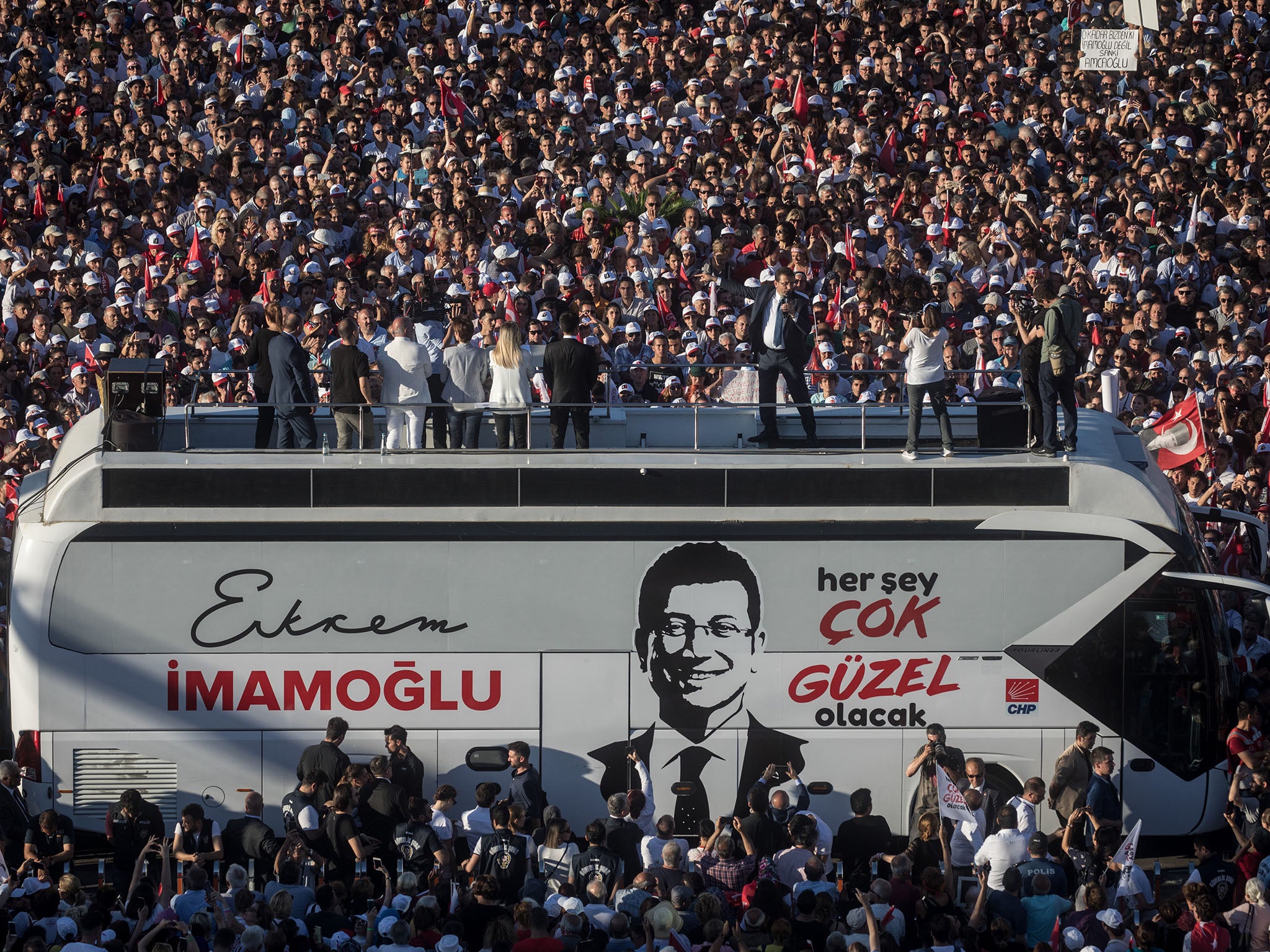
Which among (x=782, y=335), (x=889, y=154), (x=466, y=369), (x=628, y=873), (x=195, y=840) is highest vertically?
(x=889, y=154)

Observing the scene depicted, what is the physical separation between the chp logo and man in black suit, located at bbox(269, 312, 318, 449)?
5.52 m

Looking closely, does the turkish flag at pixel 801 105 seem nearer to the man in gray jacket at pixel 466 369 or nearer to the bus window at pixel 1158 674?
the man in gray jacket at pixel 466 369

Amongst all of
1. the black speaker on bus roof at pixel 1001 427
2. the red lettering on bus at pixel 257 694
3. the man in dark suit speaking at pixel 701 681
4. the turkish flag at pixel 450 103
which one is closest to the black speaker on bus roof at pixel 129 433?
the red lettering on bus at pixel 257 694

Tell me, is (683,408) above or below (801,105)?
below

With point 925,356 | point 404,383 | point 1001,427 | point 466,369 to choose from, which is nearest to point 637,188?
point 466,369

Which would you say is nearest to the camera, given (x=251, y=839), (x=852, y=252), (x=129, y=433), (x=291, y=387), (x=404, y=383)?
(x=251, y=839)

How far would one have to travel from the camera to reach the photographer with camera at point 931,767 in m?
11.5

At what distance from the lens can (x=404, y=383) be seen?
41.9ft

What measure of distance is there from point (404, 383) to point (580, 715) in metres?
3.05

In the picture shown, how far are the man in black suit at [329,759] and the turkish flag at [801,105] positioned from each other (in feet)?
38.7

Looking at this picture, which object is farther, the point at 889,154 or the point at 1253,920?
the point at 889,154

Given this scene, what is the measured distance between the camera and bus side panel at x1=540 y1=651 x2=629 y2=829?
1159 cm

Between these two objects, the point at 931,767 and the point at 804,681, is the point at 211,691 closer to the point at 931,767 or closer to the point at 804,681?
the point at 804,681

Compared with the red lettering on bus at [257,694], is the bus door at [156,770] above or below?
below
